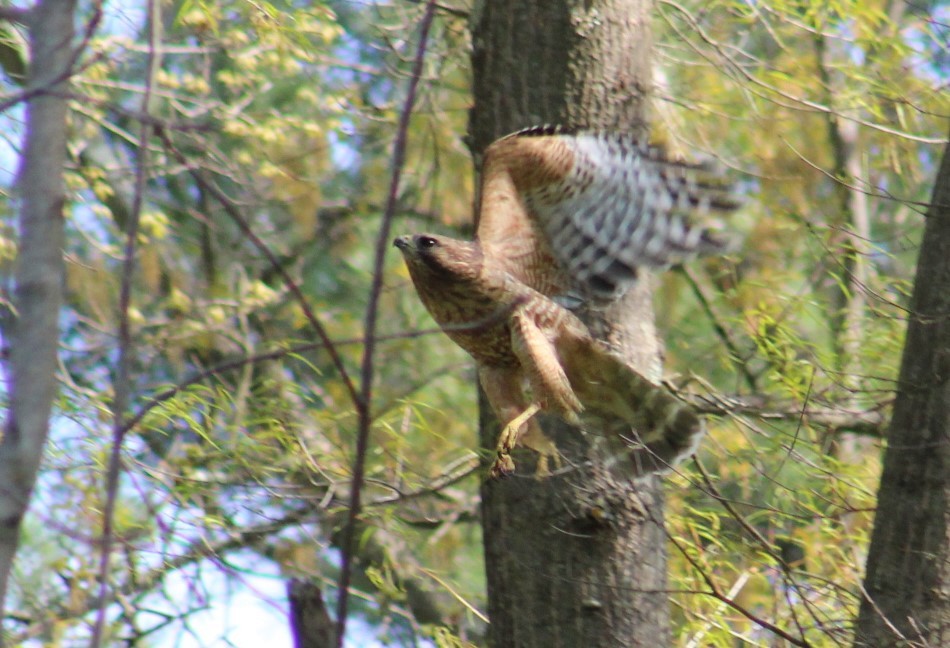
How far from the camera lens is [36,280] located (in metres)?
1.64

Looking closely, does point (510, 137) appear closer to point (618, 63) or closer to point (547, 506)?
point (618, 63)

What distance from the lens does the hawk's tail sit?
371cm

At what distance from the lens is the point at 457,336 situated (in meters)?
3.71

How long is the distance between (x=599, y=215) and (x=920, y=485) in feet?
4.65

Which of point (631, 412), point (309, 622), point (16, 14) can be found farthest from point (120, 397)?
point (631, 412)

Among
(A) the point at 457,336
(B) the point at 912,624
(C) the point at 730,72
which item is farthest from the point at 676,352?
(B) the point at 912,624

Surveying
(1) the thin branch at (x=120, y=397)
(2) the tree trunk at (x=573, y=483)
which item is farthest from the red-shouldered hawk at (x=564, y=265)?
(1) the thin branch at (x=120, y=397)

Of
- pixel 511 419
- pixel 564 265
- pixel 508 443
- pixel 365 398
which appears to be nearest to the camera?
pixel 365 398

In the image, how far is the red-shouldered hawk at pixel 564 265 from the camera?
3674mm

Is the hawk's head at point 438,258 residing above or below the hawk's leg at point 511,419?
above

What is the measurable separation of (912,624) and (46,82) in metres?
2.41

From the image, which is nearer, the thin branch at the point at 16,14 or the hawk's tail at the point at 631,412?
the thin branch at the point at 16,14

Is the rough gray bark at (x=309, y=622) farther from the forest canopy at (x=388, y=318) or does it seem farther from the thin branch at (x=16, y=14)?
the thin branch at (x=16, y=14)

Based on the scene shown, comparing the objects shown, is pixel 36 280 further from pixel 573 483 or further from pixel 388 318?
pixel 388 318
